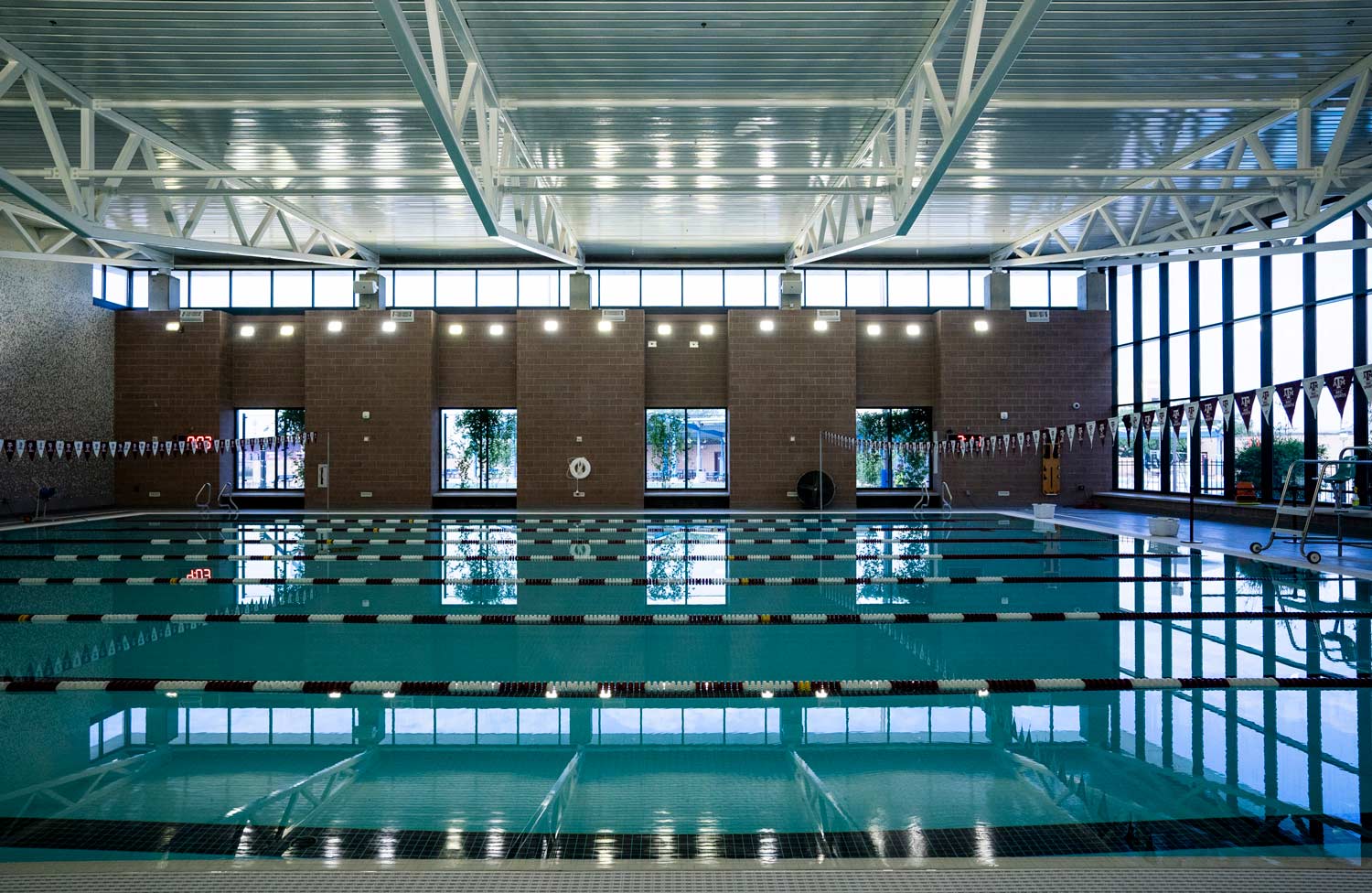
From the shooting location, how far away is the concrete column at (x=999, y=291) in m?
18.3

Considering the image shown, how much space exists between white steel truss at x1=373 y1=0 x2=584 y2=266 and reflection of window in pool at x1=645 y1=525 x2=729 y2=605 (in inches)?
175

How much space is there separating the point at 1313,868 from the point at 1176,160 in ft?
39.1

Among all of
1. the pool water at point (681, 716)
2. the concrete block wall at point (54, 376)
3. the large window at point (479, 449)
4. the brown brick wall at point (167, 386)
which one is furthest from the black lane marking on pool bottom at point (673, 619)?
the brown brick wall at point (167, 386)

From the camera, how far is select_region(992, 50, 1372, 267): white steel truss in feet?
30.1

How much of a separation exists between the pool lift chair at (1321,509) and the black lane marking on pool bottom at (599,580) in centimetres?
146

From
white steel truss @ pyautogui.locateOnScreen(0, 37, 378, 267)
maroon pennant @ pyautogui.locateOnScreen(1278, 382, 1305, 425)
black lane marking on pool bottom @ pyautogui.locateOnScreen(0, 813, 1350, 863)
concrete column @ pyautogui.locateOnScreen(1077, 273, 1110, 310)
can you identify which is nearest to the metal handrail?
white steel truss @ pyautogui.locateOnScreen(0, 37, 378, 267)

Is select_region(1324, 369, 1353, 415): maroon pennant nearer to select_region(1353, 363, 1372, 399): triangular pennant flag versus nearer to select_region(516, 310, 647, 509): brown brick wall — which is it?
select_region(1353, 363, 1372, 399): triangular pennant flag

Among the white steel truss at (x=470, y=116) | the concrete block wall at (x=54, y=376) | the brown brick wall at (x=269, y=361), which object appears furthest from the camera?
the brown brick wall at (x=269, y=361)

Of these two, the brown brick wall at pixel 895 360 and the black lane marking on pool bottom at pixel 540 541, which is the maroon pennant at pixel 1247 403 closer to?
the black lane marking on pool bottom at pixel 540 541

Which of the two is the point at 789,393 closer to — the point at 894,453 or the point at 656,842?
the point at 894,453

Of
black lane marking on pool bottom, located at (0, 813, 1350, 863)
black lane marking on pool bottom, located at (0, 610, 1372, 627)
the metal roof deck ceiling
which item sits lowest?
black lane marking on pool bottom, located at (0, 610, 1372, 627)

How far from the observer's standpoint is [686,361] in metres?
18.2

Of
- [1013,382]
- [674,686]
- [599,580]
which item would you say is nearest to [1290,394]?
[599,580]

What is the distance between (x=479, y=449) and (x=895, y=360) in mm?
9493
